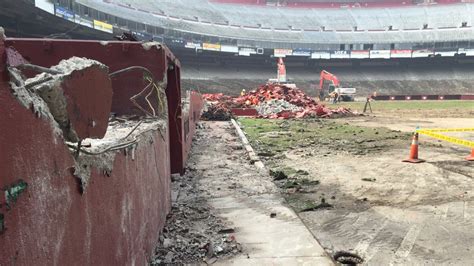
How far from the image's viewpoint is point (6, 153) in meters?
1.21

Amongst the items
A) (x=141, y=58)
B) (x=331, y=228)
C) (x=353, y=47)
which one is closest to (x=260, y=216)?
→ (x=331, y=228)

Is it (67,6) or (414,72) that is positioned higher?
(67,6)

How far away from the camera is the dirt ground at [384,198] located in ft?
13.9

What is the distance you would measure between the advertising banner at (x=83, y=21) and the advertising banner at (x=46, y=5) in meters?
5.78

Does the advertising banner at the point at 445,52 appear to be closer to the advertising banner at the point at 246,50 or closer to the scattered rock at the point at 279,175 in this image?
the advertising banner at the point at 246,50

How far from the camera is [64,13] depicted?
34.1m

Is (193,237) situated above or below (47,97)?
below

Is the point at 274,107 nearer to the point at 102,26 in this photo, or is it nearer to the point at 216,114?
the point at 216,114

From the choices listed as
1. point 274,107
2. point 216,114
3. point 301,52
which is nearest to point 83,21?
point 216,114

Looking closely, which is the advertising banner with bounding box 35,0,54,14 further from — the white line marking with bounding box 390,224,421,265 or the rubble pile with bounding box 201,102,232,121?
the white line marking with bounding box 390,224,421,265

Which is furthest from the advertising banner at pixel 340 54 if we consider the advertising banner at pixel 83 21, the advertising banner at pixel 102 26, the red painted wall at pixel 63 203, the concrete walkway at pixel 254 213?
the red painted wall at pixel 63 203

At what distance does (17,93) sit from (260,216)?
4.50 metres

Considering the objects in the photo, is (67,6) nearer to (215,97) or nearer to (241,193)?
(215,97)

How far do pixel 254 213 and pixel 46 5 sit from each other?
101 feet
